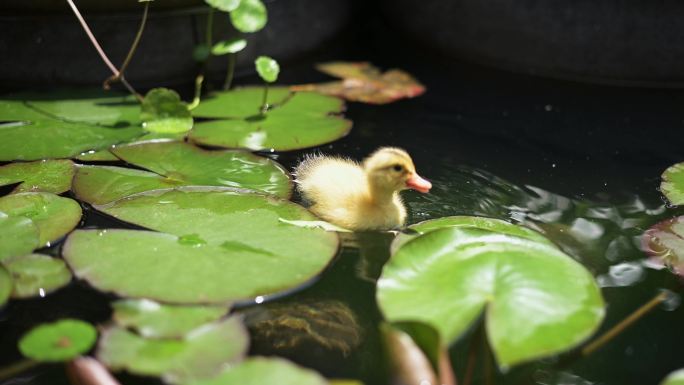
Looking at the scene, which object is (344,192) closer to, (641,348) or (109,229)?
(109,229)

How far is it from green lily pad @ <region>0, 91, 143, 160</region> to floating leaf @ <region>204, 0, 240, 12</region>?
48 cm

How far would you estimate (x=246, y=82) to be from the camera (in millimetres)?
2924

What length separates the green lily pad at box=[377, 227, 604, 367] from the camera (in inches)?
52.0

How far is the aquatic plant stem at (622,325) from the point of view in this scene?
1.41m

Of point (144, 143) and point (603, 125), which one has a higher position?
point (603, 125)

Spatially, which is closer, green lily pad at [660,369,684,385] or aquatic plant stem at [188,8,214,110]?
green lily pad at [660,369,684,385]

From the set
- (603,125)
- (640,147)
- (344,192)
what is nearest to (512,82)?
(603,125)

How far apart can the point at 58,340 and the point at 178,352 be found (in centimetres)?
22

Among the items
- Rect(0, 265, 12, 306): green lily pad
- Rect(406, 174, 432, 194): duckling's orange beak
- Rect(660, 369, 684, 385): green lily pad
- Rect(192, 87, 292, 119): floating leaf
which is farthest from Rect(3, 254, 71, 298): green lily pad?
Rect(660, 369, 684, 385): green lily pad

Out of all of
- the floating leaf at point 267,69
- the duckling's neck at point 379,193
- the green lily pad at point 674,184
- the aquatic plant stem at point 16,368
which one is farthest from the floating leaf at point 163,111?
the green lily pad at point 674,184

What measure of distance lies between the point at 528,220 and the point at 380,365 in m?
0.74

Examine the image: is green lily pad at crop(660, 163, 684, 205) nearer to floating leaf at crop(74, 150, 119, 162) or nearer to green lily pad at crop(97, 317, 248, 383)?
green lily pad at crop(97, 317, 248, 383)

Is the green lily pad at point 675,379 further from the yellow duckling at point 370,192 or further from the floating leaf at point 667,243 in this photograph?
the yellow duckling at point 370,192

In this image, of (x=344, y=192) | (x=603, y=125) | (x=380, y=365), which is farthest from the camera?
(x=603, y=125)
